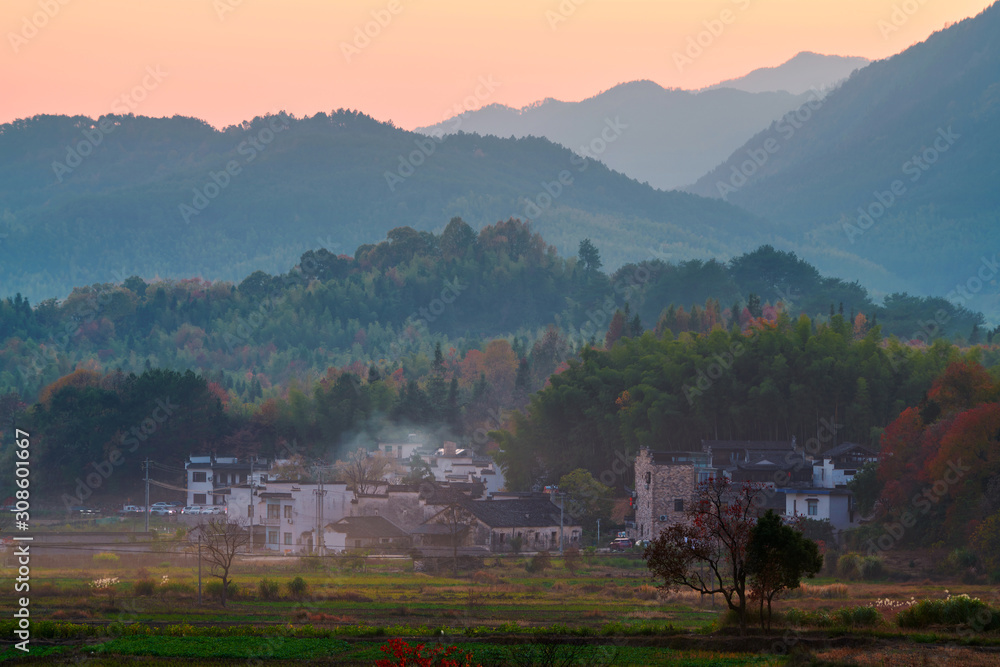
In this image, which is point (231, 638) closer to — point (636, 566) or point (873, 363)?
point (636, 566)

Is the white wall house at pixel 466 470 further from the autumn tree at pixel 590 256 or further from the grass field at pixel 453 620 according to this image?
the autumn tree at pixel 590 256

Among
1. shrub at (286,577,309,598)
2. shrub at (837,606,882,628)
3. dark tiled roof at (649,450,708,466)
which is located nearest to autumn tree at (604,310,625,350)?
dark tiled roof at (649,450,708,466)

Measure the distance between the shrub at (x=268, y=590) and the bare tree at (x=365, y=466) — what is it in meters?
30.9

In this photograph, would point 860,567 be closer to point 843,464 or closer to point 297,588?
point 843,464

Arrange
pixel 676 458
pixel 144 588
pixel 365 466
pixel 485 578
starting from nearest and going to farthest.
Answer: pixel 144 588 < pixel 485 578 < pixel 676 458 < pixel 365 466

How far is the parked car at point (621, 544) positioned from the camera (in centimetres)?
6216

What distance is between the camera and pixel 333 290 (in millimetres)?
187125

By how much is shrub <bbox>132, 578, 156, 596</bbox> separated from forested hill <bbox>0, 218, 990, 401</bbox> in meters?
83.3

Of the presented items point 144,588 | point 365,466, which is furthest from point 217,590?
point 365,466

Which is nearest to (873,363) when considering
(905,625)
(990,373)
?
(990,373)

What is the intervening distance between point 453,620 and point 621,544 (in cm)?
2764

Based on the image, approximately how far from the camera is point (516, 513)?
→ 6412 cm

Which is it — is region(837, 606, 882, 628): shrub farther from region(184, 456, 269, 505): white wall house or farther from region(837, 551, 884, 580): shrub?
region(184, 456, 269, 505): white wall house

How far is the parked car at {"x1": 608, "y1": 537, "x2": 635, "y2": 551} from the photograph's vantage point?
62156 mm
